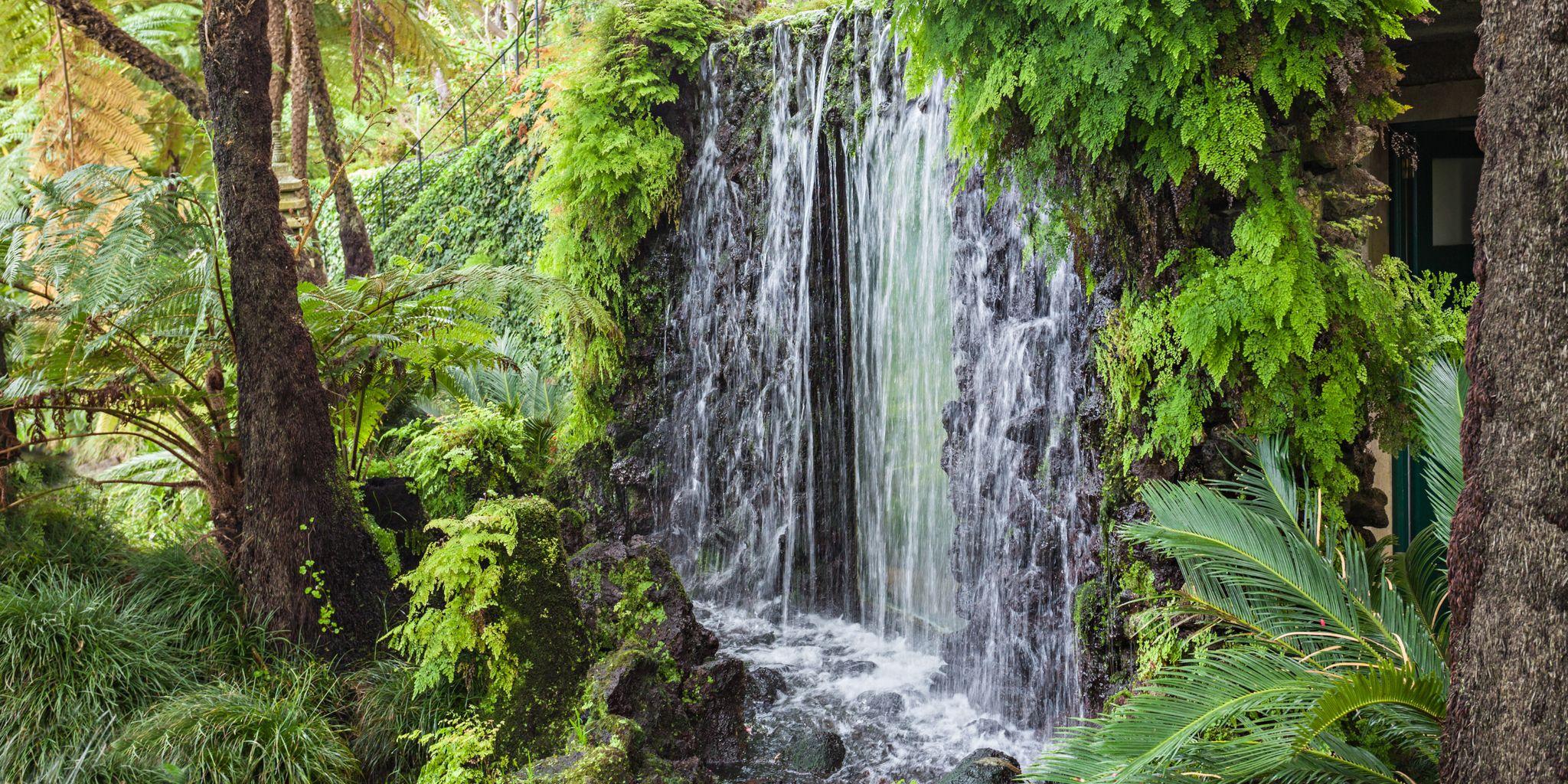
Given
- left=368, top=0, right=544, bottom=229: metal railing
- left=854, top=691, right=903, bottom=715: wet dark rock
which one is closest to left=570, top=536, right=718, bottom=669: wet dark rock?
left=854, top=691, right=903, bottom=715: wet dark rock

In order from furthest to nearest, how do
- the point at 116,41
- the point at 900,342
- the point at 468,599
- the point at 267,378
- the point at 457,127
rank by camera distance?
the point at 457,127
the point at 900,342
the point at 116,41
the point at 267,378
the point at 468,599

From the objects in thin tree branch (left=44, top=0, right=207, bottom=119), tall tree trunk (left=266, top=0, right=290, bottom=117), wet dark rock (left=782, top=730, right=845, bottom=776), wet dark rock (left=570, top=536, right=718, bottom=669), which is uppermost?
tall tree trunk (left=266, top=0, right=290, bottom=117)

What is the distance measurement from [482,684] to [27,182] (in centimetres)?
393

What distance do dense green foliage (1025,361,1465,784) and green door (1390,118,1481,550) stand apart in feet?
8.53

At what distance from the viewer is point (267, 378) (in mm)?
5402

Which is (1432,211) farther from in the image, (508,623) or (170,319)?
(170,319)

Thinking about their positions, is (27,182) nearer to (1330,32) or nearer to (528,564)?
(528,564)

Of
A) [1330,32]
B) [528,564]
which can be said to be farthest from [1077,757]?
[1330,32]

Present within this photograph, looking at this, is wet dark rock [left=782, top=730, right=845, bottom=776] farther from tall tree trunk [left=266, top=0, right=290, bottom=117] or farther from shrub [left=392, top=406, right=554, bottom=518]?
tall tree trunk [left=266, top=0, right=290, bottom=117]

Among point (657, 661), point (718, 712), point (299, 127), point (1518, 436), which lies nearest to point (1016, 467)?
point (718, 712)

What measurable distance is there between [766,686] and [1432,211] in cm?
563

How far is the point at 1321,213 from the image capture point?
4664 mm

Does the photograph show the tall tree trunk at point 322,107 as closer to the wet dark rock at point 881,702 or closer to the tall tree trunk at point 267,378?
the tall tree trunk at point 267,378

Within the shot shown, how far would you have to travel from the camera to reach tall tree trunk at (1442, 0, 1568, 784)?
2875mm
